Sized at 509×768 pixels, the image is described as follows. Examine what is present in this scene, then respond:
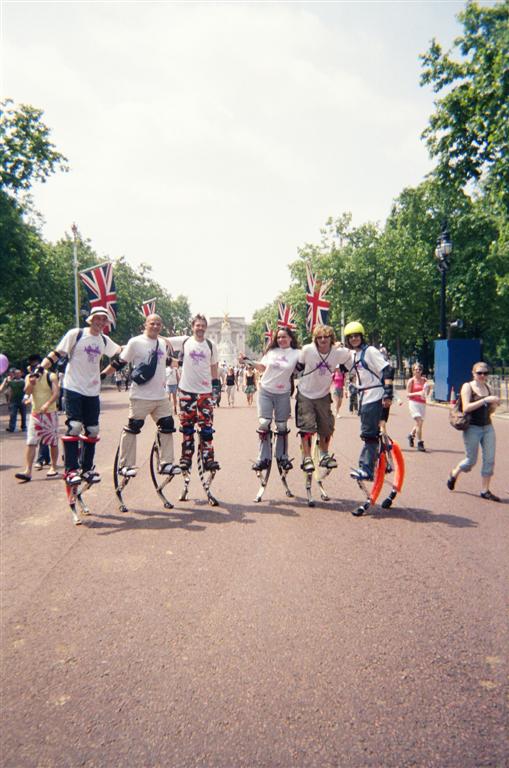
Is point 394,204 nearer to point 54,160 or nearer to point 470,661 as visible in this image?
point 54,160

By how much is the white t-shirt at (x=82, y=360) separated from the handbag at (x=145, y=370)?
389 mm

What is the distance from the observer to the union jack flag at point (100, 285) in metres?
7.28

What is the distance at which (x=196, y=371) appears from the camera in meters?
7.00

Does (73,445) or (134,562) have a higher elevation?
(73,445)

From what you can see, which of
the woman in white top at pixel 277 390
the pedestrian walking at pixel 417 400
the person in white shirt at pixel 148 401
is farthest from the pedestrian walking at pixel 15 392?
the woman in white top at pixel 277 390

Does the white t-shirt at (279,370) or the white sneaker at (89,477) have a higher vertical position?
the white t-shirt at (279,370)

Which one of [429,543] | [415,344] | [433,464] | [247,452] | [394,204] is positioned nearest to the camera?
[429,543]

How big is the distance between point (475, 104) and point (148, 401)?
18843mm

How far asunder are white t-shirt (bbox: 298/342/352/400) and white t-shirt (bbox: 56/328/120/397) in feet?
7.57

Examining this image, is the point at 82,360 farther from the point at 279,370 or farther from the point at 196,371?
the point at 279,370

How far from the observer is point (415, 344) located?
181ft

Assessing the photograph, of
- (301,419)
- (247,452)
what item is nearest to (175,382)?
(247,452)

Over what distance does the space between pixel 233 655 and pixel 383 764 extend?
1092 mm

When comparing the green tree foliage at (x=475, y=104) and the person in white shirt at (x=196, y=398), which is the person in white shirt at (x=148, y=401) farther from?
the green tree foliage at (x=475, y=104)
